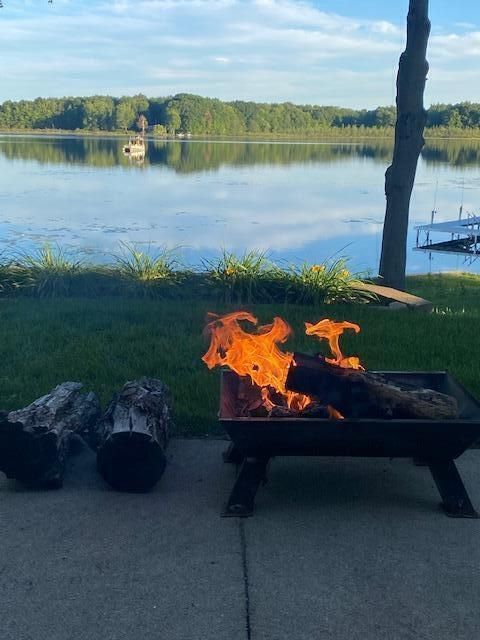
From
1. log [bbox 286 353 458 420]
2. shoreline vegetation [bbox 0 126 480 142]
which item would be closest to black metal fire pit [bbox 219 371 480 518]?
log [bbox 286 353 458 420]

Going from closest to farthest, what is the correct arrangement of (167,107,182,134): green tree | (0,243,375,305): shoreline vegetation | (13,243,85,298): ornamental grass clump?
(0,243,375,305): shoreline vegetation < (13,243,85,298): ornamental grass clump < (167,107,182,134): green tree

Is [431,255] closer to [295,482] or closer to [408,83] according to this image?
[408,83]

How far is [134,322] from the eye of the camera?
7508 mm

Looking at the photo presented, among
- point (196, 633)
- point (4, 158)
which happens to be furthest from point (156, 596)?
point (4, 158)

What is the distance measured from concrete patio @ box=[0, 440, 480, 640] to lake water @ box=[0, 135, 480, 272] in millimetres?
7998

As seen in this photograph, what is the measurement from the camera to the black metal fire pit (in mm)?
3635

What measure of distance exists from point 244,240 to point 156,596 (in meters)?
15.5

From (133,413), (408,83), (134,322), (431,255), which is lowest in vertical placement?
(431,255)

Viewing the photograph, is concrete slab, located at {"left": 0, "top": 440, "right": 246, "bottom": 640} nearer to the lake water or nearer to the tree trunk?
the tree trunk

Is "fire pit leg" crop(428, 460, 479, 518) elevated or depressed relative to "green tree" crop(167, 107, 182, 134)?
depressed

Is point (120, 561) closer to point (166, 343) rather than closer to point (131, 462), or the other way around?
point (131, 462)

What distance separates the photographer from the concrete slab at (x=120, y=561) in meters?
2.85

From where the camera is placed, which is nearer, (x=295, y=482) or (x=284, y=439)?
(x=284, y=439)

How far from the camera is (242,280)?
8922 mm
